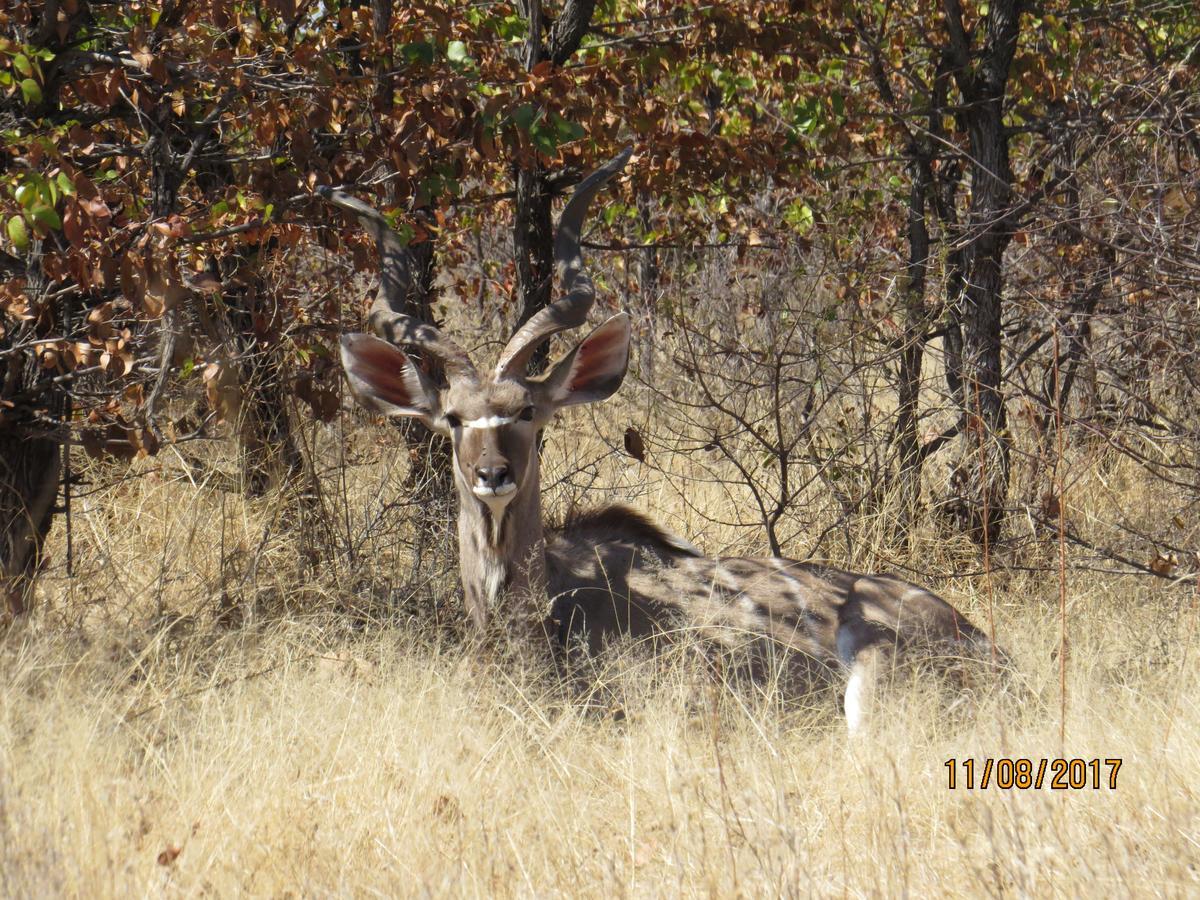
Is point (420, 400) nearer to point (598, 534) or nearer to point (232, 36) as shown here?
point (598, 534)

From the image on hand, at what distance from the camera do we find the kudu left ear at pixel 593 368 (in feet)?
16.9

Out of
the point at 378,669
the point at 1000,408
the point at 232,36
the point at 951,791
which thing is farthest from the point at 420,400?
the point at 1000,408

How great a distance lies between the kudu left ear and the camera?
514 centimetres

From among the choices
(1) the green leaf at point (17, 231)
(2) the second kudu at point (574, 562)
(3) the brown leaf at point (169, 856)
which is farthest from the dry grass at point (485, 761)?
(1) the green leaf at point (17, 231)

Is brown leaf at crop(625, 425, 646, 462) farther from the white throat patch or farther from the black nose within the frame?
the black nose

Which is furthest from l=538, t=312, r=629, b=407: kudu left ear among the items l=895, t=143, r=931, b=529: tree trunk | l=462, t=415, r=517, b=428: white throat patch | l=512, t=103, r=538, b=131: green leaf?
l=895, t=143, r=931, b=529: tree trunk

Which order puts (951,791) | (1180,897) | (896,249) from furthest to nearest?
(896,249) < (951,791) < (1180,897)

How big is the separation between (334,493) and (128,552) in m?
0.95

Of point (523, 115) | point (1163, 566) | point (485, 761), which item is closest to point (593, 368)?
point (523, 115)

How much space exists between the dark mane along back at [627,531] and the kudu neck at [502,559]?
735 mm

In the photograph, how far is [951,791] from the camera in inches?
146

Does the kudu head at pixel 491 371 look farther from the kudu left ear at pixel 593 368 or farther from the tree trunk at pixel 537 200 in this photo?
the tree trunk at pixel 537 200
